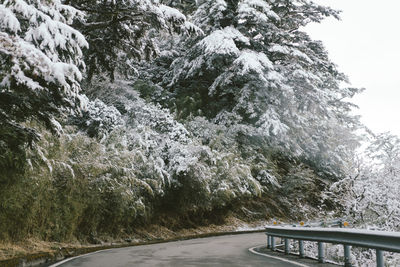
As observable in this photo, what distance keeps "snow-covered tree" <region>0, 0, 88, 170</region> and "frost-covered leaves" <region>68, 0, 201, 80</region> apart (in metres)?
4.93

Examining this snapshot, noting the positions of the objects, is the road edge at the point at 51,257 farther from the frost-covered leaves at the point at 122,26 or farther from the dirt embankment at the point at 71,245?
the frost-covered leaves at the point at 122,26

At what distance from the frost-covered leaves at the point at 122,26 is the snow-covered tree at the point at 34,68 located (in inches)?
194

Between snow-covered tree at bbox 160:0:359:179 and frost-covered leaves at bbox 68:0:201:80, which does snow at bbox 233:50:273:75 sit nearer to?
snow-covered tree at bbox 160:0:359:179

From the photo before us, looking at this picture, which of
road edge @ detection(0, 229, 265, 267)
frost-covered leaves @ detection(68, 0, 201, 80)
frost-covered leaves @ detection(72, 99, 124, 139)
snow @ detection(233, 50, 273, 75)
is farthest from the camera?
snow @ detection(233, 50, 273, 75)

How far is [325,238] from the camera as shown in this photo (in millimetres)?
8844

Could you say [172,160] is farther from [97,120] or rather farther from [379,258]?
[379,258]

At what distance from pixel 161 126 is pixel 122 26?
654 centimetres

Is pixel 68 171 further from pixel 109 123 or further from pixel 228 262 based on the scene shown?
pixel 109 123

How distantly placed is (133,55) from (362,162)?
8756 millimetres

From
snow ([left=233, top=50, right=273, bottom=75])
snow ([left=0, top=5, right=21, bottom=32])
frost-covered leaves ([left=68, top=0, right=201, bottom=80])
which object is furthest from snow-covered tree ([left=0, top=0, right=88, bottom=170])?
snow ([left=233, top=50, right=273, bottom=75])

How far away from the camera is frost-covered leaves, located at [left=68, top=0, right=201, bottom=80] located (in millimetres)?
14141

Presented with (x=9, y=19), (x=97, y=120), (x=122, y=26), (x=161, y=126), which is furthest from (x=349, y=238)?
(x=161, y=126)

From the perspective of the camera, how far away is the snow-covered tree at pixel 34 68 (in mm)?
6918

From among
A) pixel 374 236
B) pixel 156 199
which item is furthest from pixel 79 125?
pixel 374 236
